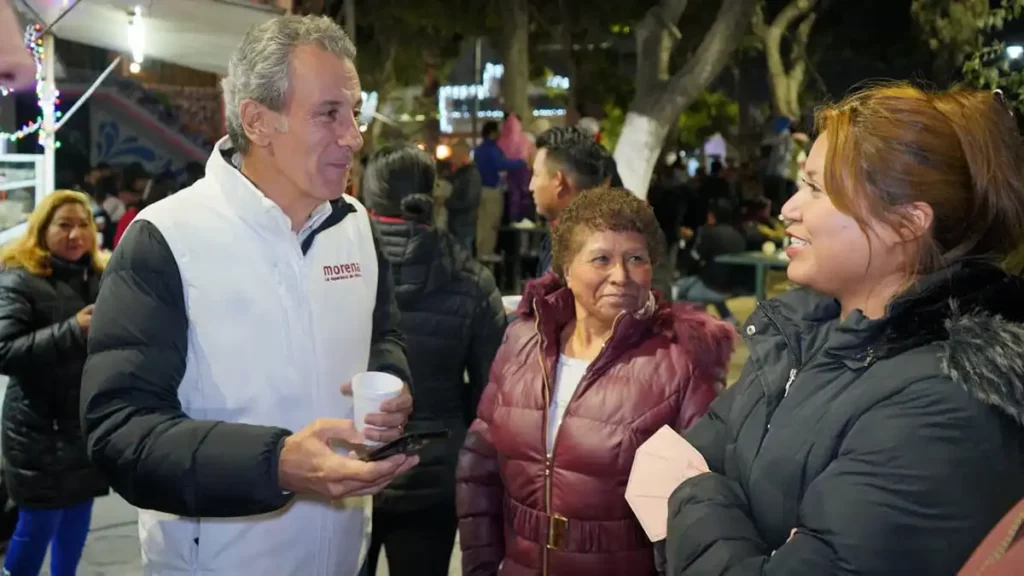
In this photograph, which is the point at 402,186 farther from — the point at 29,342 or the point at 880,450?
the point at 880,450

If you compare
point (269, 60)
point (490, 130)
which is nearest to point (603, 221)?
point (269, 60)

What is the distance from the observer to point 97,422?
6.42 feet

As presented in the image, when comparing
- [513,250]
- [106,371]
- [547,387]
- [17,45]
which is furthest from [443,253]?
[513,250]

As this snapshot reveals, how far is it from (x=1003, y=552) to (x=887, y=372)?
386mm

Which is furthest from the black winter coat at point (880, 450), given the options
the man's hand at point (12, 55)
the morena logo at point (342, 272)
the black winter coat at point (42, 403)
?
the man's hand at point (12, 55)

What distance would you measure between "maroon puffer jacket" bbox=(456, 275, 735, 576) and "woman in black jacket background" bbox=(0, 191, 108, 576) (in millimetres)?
2188

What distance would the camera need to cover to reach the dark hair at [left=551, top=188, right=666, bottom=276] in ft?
9.84

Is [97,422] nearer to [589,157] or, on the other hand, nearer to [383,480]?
[383,480]

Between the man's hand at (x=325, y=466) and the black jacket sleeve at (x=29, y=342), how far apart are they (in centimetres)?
260

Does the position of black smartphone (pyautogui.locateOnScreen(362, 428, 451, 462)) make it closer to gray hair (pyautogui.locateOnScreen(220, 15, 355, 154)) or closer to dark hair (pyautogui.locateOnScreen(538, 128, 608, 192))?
gray hair (pyautogui.locateOnScreen(220, 15, 355, 154))

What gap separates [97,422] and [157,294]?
0.27 m

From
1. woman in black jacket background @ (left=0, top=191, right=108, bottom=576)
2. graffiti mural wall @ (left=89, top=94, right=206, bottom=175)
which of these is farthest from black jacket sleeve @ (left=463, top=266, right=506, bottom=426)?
graffiti mural wall @ (left=89, top=94, right=206, bottom=175)

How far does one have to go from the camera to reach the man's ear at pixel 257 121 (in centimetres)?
216

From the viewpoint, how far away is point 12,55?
555 centimetres
